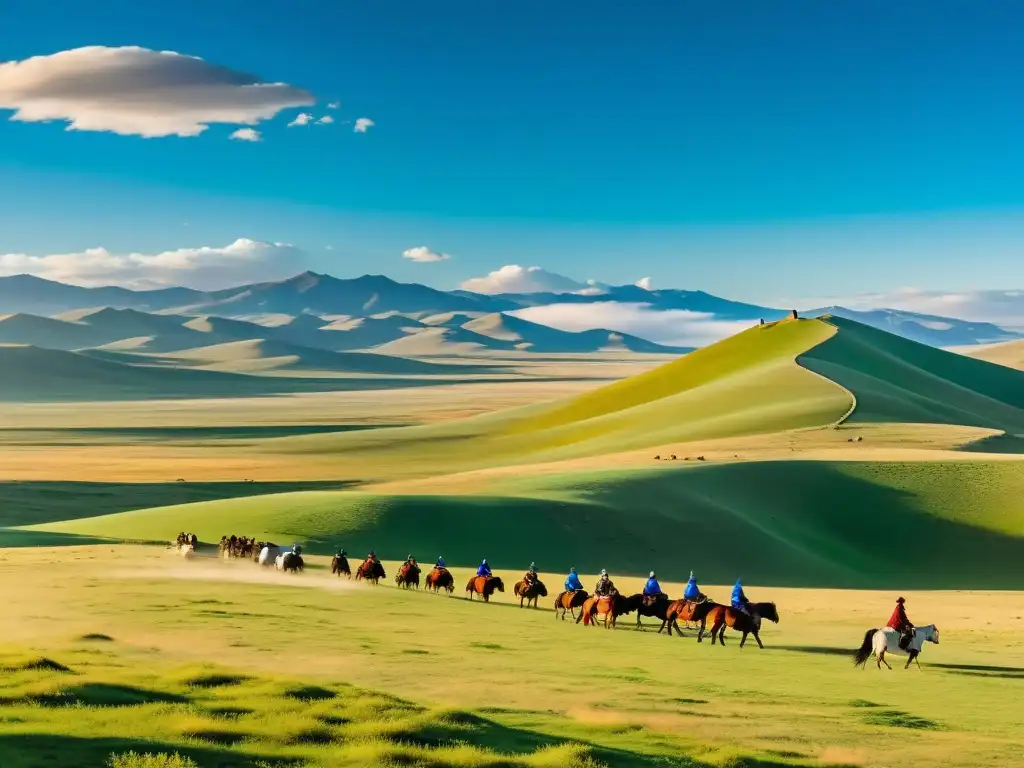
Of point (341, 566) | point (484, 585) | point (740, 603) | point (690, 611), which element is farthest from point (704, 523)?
point (740, 603)

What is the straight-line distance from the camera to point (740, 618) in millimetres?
28797

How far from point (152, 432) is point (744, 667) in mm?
129131

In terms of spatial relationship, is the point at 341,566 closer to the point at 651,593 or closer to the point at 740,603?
the point at 651,593

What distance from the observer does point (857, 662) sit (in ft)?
85.5

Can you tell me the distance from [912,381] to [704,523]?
88047 mm

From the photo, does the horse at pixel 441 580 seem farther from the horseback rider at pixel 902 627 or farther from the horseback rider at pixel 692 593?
the horseback rider at pixel 902 627

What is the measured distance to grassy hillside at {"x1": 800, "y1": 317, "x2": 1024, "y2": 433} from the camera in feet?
358

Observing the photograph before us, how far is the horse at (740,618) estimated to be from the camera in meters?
28.8

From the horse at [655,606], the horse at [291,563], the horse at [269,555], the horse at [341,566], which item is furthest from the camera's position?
the horse at [269,555]

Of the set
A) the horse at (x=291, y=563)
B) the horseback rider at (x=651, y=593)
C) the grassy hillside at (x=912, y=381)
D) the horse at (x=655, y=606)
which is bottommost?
the horse at (x=291, y=563)

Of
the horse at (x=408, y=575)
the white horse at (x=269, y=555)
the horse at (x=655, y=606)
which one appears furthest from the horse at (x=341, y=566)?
the horse at (x=655, y=606)

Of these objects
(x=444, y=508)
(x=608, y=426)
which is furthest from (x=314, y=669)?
(x=608, y=426)

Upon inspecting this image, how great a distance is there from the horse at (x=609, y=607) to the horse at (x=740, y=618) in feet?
7.01

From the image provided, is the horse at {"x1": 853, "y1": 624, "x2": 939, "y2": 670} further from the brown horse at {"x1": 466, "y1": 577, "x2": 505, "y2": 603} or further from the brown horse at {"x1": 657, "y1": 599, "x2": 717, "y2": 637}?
the brown horse at {"x1": 466, "y1": 577, "x2": 505, "y2": 603}
